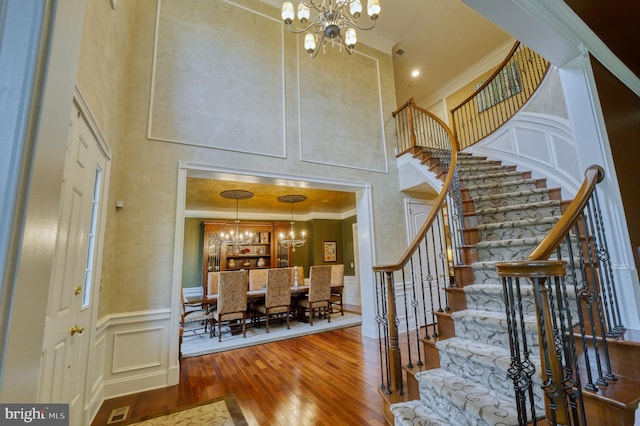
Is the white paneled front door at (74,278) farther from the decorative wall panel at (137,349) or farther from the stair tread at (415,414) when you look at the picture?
the stair tread at (415,414)

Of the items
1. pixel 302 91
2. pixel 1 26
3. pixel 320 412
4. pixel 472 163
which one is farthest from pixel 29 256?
pixel 472 163

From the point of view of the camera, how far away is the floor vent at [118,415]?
2344 millimetres

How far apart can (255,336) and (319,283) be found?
1.51 meters

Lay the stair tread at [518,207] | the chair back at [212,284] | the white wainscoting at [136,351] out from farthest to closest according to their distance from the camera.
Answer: the chair back at [212,284], the stair tread at [518,207], the white wainscoting at [136,351]

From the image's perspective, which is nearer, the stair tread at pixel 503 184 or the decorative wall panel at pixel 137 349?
the decorative wall panel at pixel 137 349

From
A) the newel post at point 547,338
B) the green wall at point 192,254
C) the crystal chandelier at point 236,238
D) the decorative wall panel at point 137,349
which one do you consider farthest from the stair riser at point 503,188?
the green wall at point 192,254

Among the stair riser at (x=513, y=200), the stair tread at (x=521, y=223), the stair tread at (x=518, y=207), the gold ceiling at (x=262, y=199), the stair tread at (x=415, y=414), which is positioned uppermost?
the gold ceiling at (x=262, y=199)

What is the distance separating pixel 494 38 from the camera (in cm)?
574

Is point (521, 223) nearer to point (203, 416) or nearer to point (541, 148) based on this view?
point (541, 148)

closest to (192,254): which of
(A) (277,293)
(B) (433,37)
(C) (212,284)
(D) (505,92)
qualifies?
(C) (212,284)

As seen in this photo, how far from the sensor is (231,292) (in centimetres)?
464

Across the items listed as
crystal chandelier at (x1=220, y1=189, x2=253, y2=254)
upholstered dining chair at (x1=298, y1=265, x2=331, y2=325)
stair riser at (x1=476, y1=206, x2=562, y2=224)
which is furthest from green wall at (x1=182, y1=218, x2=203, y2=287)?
stair riser at (x1=476, y1=206, x2=562, y2=224)

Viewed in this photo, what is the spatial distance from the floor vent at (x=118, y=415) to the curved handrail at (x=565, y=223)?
3.27 meters

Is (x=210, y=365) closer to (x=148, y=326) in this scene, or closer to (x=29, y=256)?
(x=148, y=326)
